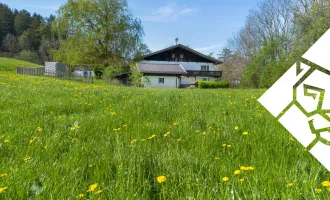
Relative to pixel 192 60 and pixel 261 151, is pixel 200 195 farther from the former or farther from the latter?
pixel 192 60

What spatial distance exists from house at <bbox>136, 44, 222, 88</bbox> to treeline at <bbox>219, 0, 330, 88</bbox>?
5096mm

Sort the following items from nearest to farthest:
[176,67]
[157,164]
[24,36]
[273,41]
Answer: [157,164] → [273,41] → [176,67] → [24,36]

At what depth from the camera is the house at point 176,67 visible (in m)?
42.5

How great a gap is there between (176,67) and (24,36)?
206 ft

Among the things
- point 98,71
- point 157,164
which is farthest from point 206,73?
point 157,164

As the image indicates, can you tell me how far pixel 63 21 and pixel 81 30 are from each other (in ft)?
9.85

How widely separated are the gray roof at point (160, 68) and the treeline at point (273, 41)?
830cm

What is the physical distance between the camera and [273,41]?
29.3 meters

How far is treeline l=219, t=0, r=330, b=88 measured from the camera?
2269 centimetres

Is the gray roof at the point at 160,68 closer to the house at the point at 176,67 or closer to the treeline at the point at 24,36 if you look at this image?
the house at the point at 176,67

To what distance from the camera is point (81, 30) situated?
38281mm
